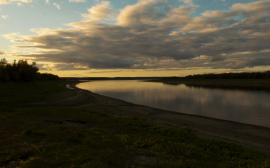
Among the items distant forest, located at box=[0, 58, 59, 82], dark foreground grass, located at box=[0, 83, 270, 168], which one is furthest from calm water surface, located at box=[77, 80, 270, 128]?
distant forest, located at box=[0, 58, 59, 82]

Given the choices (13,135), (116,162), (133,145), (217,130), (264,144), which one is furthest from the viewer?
(217,130)

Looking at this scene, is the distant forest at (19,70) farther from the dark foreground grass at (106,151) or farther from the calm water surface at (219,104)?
the dark foreground grass at (106,151)

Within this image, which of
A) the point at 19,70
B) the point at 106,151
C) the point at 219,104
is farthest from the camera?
the point at 19,70

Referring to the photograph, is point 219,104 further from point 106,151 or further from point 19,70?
point 19,70

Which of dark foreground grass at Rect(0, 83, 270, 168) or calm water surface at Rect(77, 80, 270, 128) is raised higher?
dark foreground grass at Rect(0, 83, 270, 168)

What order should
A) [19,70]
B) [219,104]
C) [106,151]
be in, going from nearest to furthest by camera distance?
[106,151] → [219,104] → [19,70]

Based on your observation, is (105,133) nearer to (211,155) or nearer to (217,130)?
(211,155)

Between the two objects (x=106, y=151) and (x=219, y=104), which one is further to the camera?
(x=219, y=104)

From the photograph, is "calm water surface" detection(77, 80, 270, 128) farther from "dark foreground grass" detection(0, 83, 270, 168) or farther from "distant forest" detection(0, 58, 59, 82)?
"distant forest" detection(0, 58, 59, 82)

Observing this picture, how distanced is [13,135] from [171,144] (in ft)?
25.4

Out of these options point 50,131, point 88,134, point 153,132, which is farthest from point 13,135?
point 153,132

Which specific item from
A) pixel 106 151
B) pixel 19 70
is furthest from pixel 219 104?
→ pixel 19 70

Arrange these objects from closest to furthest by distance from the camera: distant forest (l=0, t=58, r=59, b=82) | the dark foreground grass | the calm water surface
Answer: the dark foreground grass → the calm water surface → distant forest (l=0, t=58, r=59, b=82)

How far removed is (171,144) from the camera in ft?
28.0
